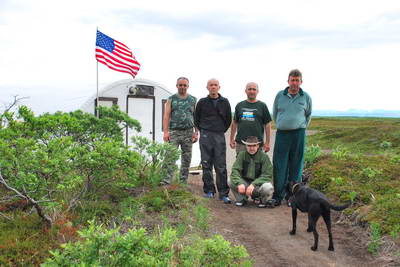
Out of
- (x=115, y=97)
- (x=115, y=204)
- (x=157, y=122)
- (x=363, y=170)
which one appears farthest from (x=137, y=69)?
(x=363, y=170)

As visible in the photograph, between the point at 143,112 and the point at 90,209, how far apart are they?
5.62 metres

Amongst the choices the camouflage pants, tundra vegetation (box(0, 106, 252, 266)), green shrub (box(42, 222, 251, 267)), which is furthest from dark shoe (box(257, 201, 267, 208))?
green shrub (box(42, 222, 251, 267))

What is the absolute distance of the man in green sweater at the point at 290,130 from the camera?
6402mm

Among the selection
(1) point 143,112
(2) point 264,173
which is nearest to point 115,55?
(1) point 143,112

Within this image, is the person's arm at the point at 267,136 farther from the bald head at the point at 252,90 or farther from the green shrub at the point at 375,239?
the green shrub at the point at 375,239

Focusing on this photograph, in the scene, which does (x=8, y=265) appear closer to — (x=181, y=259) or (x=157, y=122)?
(x=181, y=259)

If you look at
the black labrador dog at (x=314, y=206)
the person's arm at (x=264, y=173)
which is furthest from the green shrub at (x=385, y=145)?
the black labrador dog at (x=314, y=206)

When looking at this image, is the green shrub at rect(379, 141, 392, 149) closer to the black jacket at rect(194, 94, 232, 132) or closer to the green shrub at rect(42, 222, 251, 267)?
the black jacket at rect(194, 94, 232, 132)

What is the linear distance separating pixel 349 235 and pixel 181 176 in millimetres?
3243

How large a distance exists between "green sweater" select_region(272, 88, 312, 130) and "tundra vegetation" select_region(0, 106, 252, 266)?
199 cm

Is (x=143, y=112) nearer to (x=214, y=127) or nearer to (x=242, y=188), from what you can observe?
(x=214, y=127)

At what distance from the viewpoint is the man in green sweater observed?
6.40 metres

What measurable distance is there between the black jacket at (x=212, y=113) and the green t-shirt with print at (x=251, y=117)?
0.22m

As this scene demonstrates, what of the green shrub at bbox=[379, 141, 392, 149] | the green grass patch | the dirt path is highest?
the green shrub at bbox=[379, 141, 392, 149]
